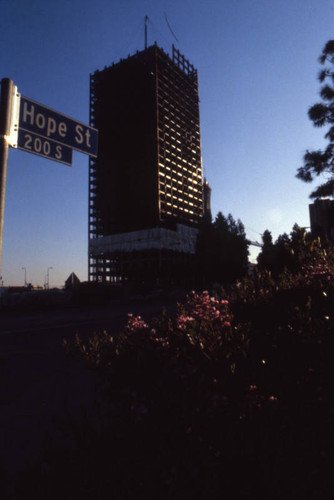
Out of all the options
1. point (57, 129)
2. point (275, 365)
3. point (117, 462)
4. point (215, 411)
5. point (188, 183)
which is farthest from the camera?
point (188, 183)

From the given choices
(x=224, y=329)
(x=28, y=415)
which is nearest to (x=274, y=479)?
(x=224, y=329)

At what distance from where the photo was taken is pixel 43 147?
3.94 meters

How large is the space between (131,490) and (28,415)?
312 cm

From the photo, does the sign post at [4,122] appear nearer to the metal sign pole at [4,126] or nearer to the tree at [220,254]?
the metal sign pole at [4,126]

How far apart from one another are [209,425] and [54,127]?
11.8 ft

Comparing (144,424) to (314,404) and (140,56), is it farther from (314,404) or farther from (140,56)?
(140,56)

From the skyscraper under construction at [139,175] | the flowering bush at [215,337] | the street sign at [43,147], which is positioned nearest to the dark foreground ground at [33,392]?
the flowering bush at [215,337]

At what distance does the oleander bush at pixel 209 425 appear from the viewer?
179 cm

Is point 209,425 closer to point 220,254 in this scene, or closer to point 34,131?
point 34,131

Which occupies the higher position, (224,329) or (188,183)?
(188,183)

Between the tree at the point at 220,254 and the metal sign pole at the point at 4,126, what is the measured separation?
41901 millimetres

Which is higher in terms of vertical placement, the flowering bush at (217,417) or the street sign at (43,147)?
the street sign at (43,147)

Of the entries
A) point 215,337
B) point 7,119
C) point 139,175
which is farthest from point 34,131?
point 139,175

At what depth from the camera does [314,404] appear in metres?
2.20
